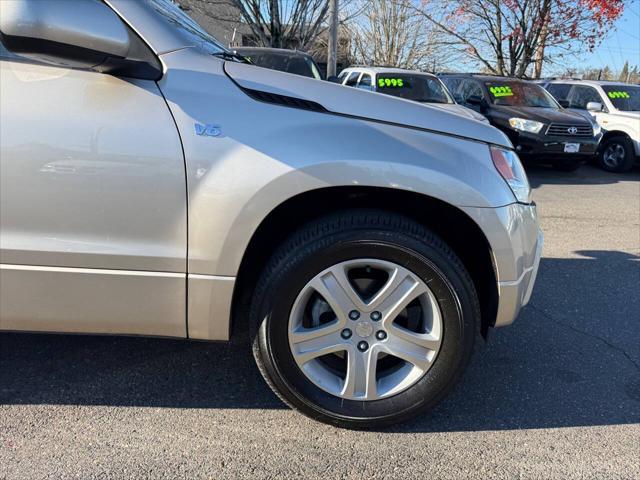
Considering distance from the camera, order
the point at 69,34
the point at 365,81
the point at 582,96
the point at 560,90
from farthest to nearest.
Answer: the point at 560,90 → the point at 582,96 → the point at 365,81 → the point at 69,34

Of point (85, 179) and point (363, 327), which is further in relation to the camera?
point (363, 327)

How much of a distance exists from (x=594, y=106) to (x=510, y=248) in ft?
30.7

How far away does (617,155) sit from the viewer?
10008mm

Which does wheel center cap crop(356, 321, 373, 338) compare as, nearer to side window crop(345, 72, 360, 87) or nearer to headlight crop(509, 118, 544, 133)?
headlight crop(509, 118, 544, 133)

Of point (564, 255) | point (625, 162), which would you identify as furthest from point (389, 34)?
point (564, 255)

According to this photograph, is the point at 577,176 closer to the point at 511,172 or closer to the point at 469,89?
the point at 469,89

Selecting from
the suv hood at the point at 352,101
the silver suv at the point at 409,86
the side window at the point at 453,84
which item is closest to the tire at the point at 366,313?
the suv hood at the point at 352,101

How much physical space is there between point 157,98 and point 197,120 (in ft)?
0.56

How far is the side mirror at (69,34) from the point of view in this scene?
5.55 feet

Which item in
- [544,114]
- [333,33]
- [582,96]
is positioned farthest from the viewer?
[333,33]

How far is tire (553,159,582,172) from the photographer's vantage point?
910 centimetres

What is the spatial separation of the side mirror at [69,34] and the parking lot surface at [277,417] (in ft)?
4.96

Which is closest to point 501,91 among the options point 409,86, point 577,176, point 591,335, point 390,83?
point 409,86

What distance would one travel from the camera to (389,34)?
2223 cm
